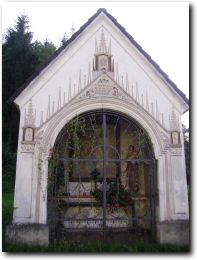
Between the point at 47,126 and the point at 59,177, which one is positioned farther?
the point at 59,177

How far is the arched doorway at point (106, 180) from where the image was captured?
896cm

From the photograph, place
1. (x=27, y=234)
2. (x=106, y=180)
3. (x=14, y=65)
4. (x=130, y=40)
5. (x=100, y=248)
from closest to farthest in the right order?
1. (x=100, y=248)
2. (x=27, y=234)
3. (x=130, y=40)
4. (x=106, y=180)
5. (x=14, y=65)

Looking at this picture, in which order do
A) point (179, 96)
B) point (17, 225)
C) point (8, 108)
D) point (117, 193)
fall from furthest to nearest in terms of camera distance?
point (8, 108), point (117, 193), point (179, 96), point (17, 225)

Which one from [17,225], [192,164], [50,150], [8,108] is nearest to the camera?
[192,164]

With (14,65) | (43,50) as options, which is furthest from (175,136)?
(43,50)

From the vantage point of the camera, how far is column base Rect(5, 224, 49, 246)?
7.65 metres

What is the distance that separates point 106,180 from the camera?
10.6 m

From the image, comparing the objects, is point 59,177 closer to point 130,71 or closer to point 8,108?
point 130,71

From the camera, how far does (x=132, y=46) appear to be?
918 cm

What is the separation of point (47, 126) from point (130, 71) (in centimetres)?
275

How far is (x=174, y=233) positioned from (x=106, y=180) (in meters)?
3.18

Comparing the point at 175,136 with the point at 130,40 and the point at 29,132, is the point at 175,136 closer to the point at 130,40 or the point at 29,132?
the point at 130,40

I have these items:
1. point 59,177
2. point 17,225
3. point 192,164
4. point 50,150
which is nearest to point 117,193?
point 59,177

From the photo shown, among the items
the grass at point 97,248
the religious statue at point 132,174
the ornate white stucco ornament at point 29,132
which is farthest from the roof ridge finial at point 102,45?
the grass at point 97,248
